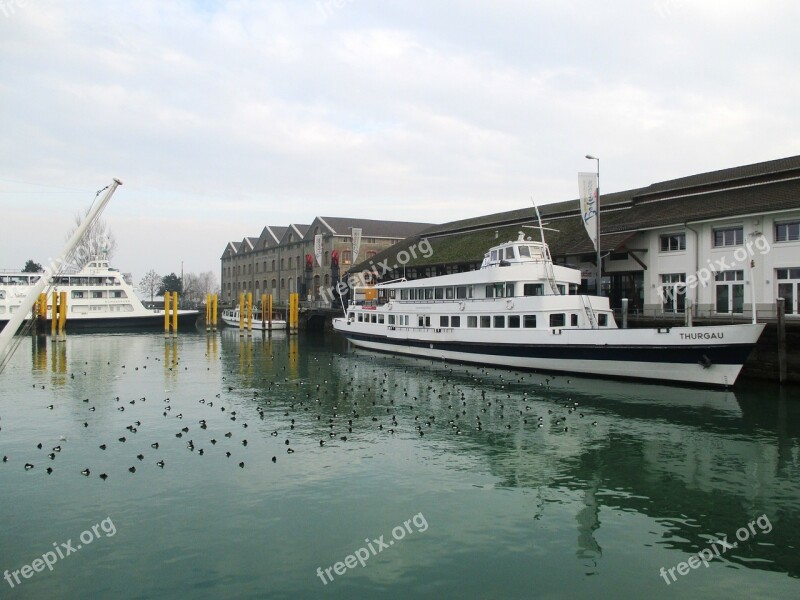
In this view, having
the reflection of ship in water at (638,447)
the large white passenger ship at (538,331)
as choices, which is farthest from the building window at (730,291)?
the reflection of ship in water at (638,447)

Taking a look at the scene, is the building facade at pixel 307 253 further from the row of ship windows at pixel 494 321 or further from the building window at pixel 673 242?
the building window at pixel 673 242

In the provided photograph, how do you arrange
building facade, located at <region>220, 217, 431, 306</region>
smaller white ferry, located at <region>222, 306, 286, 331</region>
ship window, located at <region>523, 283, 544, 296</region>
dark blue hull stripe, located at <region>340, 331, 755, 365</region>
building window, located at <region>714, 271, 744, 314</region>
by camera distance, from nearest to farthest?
dark blue hull stripe, located at <region>340, 331, 755, 365</region> < building window, located at <region>714, 271, 744, 314</region> < ship window, located at <region>523, 283, 544, 296</region> < smaller white ferry, located at <region>222, 306, 286, 331</region> < building facade, located at <region>220, 217, 431, 306</region>

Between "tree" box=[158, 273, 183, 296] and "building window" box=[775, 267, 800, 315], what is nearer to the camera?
"building window" box=[775, 267, 800, 315]

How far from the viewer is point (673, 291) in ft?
124

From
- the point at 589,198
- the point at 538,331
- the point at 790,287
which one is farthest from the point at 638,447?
the point at 589,198

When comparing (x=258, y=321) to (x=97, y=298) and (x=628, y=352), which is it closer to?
(x=97, y=298)

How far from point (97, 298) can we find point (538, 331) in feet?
198

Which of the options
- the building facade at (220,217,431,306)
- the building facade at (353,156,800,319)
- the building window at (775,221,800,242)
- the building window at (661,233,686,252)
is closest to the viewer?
the building window at (775,221,800,242)

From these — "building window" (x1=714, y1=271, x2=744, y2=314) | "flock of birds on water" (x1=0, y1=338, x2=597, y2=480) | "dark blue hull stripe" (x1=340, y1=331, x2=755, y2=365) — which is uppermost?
"building window" (x1=714, y1=271, x2=744, y2=314)

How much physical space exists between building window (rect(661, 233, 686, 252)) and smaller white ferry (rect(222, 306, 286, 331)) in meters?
46.2

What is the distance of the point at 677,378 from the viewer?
92.5ft

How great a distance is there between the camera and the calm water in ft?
34.1

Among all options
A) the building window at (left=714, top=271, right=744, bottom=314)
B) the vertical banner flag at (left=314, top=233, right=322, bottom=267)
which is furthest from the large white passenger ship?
the vertical banner flag at (left=314, top=233, right=322, bottom=267)

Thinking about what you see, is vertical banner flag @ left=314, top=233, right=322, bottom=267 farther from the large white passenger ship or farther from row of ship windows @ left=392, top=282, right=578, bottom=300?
row of ship windows @ left=392, top=282, right=578, bottom=300
